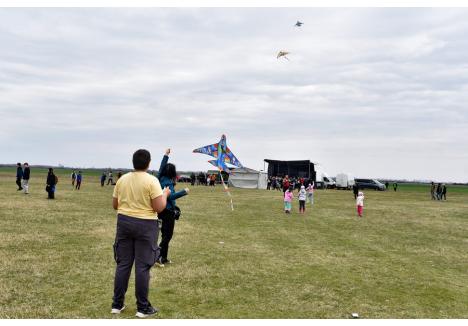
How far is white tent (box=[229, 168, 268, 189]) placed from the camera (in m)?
53.8

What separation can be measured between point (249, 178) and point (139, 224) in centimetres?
4858

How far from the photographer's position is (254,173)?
5359 cm

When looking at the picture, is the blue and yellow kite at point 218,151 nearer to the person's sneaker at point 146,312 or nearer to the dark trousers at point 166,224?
the dark trousers at point 166,224

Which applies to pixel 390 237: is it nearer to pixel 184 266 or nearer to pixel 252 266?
pixel 252 266

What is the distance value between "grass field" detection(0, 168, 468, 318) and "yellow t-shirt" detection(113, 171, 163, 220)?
58.0 inches

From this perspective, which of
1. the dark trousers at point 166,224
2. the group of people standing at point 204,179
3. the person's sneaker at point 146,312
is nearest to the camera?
the person's sneaker at point 146,312

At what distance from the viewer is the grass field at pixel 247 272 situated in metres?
6.35

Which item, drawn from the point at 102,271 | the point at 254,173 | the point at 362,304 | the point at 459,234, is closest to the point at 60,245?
the point at 102,271

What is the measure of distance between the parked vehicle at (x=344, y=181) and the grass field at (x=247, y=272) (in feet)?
151

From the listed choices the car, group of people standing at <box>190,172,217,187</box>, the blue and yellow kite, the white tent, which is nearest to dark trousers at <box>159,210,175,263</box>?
the blue and yellow kite

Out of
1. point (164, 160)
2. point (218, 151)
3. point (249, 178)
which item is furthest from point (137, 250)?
A: point (249, 178)

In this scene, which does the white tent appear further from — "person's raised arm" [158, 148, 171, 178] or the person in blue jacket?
"person's raised arm" [158, 148, 171, 178]

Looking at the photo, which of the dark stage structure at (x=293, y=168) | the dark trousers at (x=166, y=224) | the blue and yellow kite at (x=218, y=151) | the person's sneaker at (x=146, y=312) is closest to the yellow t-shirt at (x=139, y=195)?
the person's sneaker at (x=146, y=312)
